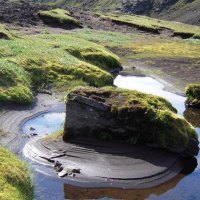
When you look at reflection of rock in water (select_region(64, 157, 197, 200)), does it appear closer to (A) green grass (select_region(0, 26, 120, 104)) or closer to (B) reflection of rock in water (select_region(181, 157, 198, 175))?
(B) reflection of rock in water (select_region(181, 157, 198, 175))

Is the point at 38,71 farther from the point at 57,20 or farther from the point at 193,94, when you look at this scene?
the point at 57,20

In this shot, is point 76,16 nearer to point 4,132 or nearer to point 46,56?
point 46,56

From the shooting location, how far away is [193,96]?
64.3 m

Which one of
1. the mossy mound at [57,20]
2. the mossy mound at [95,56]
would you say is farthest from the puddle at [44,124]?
the mossy mound at [57,20]

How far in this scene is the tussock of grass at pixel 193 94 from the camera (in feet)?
208

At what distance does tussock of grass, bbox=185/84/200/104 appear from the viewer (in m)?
63.4

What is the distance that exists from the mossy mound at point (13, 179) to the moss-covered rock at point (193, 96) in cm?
3459

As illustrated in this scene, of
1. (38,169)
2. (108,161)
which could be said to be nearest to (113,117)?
(108,161)

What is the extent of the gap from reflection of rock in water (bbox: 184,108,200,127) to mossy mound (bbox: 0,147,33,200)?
27.5 m

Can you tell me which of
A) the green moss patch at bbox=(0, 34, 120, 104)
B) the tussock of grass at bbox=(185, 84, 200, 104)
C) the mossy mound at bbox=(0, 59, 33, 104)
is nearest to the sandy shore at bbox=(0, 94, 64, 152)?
the mossy mound at bbox=(0, 59, 33, 104)

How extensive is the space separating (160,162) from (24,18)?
112 m

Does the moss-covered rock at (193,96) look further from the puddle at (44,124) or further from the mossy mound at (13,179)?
the mossy mound at (13,179)

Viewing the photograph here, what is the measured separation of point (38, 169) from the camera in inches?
1473

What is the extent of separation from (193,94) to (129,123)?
959 inches
